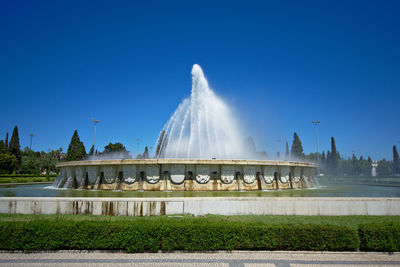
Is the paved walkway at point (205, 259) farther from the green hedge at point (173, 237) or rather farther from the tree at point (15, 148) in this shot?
the tree at point (15, 148)

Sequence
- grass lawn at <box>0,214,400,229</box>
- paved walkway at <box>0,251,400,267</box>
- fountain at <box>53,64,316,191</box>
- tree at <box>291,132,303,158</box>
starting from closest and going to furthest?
paved walkway at <box>0,251,400,267</box>
grass lawn at <box>0,214,400,229</box>
fountain at <box>53,64,316,191</box>
tree at <box>291,132,303,158</box>

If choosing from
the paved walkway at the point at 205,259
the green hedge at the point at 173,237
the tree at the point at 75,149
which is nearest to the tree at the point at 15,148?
the tree at the point at 75,149

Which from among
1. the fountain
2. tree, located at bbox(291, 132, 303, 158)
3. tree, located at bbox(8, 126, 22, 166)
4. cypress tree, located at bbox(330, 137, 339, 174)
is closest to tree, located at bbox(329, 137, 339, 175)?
cypress tree, located at bbox(330, 137, 339, 174)

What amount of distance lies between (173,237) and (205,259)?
830 millimetres

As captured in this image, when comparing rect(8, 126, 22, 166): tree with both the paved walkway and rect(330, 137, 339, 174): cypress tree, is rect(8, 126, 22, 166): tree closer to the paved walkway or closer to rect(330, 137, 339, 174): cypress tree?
the paved walkway

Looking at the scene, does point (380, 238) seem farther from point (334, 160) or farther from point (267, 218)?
point (334, 160)

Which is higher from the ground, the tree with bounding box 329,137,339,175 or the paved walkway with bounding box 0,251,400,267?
the tree with bounding box 329,137,339,175

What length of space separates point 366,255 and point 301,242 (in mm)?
1352

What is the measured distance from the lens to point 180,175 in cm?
1461

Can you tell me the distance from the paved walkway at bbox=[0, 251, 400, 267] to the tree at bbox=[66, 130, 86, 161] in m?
52.8

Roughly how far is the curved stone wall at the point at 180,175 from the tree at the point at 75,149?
41646 millimetres

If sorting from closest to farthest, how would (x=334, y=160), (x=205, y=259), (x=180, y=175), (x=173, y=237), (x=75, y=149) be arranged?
(x=205, y=259)
(x=173, y=237)
(x=180, y=175)
(x=75, y=149)
(x=334, y=160)

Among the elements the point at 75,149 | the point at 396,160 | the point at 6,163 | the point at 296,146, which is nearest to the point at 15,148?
the point at 6,163

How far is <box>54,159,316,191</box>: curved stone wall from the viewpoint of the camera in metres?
14.6
